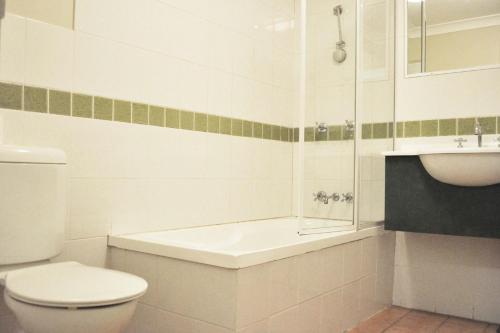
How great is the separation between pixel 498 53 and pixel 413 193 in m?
0.94

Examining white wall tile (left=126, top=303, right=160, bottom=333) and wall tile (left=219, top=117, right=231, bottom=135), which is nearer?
white wall tile (left=126, top=303, right=160, bottom=333)

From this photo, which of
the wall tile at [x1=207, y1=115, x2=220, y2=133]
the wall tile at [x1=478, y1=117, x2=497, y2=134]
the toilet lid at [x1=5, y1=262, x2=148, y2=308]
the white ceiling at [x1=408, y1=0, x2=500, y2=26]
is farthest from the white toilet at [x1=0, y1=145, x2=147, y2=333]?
the white ceiling at [x1=408, y1=0, x2=500, y2=26]

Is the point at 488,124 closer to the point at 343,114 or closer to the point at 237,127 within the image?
the point at 343,114

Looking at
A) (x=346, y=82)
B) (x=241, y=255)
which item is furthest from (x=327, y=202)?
(x=241, y=255)

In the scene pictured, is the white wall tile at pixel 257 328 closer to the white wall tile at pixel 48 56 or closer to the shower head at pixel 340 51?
the white wall tile at pixel 48 56

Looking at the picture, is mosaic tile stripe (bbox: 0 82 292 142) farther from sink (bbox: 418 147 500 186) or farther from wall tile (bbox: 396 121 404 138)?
sink (bbox: 418 147 500 186)

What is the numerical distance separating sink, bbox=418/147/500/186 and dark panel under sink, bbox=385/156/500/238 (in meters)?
0.10

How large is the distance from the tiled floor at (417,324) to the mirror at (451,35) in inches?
57.7

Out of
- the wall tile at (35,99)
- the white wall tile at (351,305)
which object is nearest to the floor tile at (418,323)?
the white wall tile at (351,305)

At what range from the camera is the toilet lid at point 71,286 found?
1196mm

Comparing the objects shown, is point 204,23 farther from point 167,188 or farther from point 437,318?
point 437,318

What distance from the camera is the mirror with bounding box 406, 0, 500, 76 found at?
2.46m

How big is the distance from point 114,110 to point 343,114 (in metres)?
1.25

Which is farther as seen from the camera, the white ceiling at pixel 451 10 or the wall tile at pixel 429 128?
the wall tile at pixel 429 128
